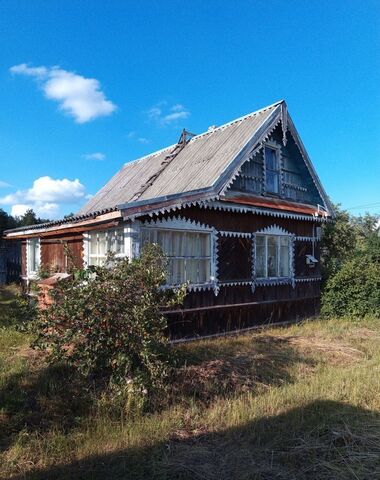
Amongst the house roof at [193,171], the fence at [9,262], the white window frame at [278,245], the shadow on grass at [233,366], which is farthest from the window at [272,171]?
the fence at [9,262]

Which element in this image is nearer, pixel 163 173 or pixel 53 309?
pixel 53 309

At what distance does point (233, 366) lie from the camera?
7.09 meters

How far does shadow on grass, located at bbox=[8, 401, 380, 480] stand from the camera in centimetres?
366

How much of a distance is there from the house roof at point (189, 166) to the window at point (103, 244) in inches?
33.4

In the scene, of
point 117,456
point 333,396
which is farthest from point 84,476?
point 333,396

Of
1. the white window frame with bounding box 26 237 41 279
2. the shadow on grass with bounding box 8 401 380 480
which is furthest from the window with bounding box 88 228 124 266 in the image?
the shadow on grass with bounding box 8 401 380 480

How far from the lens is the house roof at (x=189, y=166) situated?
10.6 m

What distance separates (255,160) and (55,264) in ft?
22.1

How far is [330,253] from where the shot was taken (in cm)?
1641

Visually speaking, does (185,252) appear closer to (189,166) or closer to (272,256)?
(189,166)

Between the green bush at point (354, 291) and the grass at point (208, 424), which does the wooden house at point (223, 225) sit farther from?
the grass at point (208, 424)

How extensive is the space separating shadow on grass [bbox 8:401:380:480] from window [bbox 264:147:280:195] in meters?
8.15

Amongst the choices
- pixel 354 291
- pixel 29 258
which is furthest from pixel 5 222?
pixel 354 291

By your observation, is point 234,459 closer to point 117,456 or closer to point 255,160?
point 117,456
